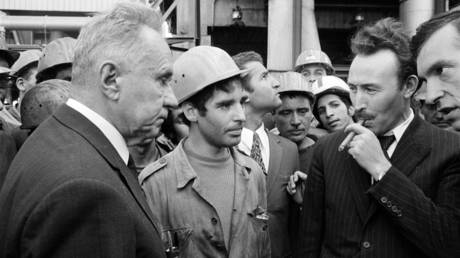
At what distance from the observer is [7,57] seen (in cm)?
547

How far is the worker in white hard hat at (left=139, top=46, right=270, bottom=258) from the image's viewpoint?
2.59 m

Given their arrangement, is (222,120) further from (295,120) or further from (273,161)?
(295,120)

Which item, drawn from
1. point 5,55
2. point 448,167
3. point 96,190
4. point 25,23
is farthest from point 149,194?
point 25,23

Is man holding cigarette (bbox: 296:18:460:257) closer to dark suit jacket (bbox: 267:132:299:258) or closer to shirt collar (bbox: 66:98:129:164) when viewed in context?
dark suit jacket (bbox: 267:132:299:258)

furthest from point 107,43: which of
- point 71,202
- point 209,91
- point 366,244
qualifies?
point 366,244

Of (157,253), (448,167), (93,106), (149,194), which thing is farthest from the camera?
(149,194)

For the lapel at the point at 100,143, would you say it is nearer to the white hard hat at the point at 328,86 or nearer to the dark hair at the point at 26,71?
the white hard hat at the point at 328,86

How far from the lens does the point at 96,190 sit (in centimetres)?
140

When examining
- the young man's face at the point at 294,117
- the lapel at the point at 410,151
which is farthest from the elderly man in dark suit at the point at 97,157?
the young man's face at the point at 294,117

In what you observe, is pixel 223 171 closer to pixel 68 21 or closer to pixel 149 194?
pixel 149 194

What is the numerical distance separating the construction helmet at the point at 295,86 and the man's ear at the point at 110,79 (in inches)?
104

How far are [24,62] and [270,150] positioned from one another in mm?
3399

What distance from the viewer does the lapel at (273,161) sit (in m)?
3.49

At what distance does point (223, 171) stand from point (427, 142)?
1.07 metres
